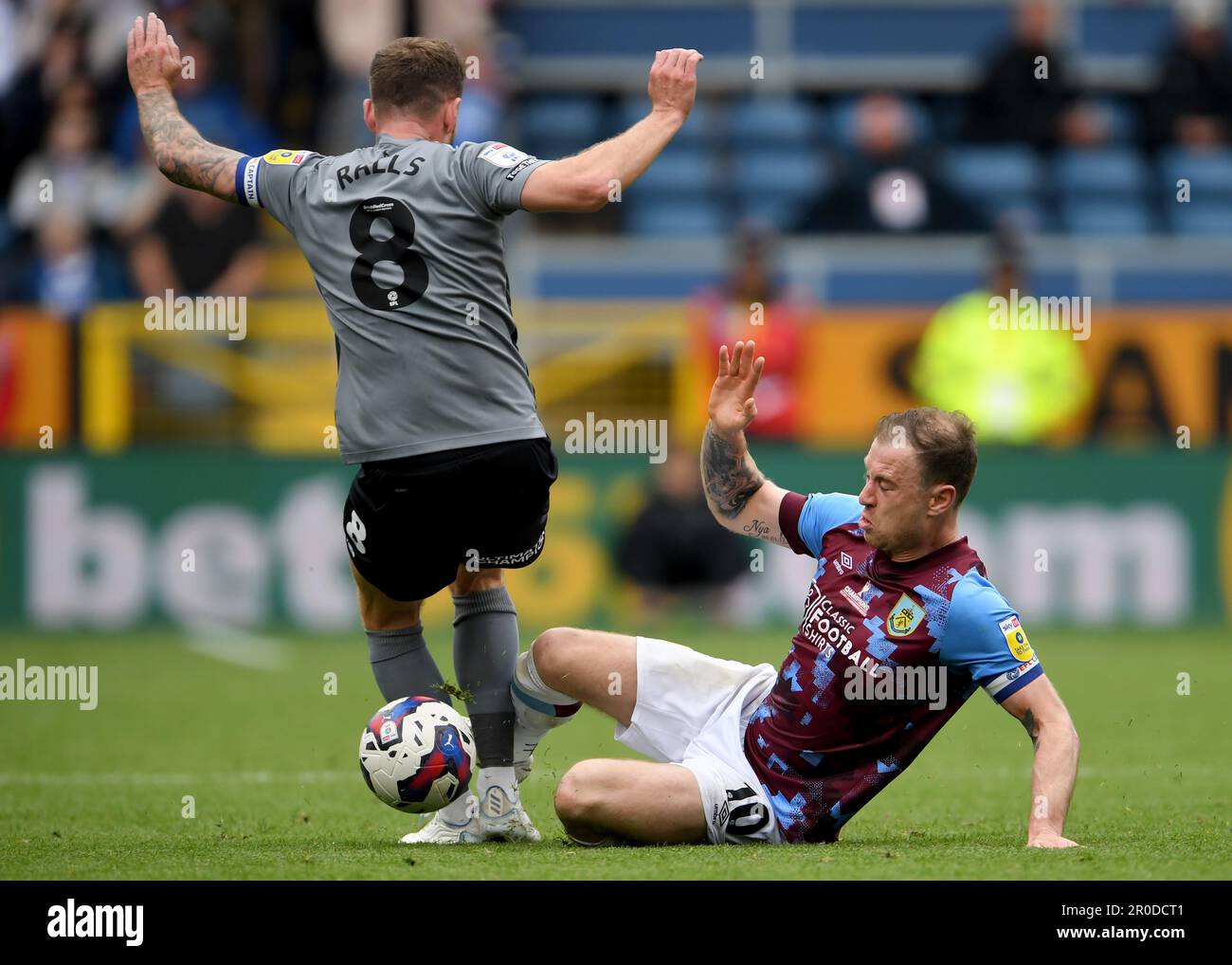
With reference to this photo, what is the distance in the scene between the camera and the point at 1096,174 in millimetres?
17984

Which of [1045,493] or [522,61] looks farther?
[522,61]

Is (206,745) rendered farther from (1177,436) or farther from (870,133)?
(870,133)

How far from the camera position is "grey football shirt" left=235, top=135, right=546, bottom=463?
556 cm

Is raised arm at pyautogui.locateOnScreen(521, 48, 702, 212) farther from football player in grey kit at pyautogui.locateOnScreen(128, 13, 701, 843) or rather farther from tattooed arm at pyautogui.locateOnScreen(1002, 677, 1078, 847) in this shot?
tattooed arm at pyautogui.locateOnScreen(1002, 677, 1078, 847)

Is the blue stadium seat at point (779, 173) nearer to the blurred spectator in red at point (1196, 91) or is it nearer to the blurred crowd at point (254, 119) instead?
the blurred crowd at point (254, 119)

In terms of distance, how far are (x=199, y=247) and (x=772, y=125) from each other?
5.85 m

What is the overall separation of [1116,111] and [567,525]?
8.70m

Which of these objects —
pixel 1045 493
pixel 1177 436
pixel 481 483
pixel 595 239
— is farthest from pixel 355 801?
pixel 595 239

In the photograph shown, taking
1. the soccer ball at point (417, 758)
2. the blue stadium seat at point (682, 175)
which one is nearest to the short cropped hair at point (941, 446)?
the soccer ball at point (417, 758)

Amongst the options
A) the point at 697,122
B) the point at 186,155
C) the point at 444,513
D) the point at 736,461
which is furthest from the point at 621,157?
the point at 697,122

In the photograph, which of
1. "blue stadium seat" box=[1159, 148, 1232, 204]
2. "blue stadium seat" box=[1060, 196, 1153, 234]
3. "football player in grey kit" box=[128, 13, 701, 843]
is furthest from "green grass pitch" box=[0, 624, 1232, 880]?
"blue stadium seat" box=[1159, 148, 1232, 204]

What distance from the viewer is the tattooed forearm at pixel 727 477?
5.77 m

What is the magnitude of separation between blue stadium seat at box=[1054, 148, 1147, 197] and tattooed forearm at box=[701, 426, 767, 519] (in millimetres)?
12818

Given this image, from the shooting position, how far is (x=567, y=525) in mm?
13664
